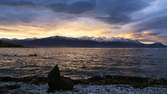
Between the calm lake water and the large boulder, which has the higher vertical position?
the large boulder

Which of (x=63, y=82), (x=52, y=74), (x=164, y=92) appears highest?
(x=52, y=74)

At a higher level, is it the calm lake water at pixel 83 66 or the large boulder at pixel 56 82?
the large boulder at pixel 56 82

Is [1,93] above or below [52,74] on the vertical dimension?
below

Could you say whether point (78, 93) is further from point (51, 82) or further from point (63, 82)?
point (51, 82)

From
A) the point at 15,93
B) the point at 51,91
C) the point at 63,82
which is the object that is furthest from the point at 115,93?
the point at 15,93

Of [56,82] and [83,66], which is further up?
[56,82]

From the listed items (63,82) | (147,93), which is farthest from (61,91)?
(147,93)

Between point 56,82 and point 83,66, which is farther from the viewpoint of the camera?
point 83,66

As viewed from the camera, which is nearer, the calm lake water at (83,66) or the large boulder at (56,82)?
the large boulder at (56,82)

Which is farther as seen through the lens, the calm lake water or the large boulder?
the calm lake water

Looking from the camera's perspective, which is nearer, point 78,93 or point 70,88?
point 78,93

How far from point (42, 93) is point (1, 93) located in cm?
340

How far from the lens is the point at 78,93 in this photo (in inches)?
407

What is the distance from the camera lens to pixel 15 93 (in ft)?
34.5
